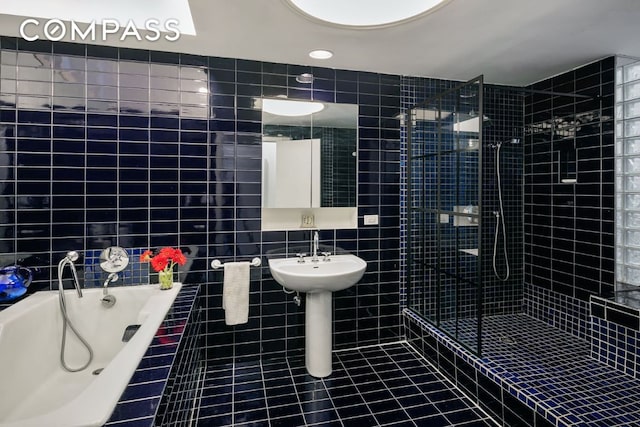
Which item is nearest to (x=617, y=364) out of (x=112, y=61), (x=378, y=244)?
(x=378, y=244)

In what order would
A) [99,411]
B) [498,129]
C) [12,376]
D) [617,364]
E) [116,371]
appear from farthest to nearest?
[498,129]
[617,364]
[12,376]
[116,371]
[99,411]

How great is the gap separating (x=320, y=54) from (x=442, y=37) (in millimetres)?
863

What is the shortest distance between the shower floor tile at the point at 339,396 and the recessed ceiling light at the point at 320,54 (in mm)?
2400

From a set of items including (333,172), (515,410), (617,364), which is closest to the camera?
(515,410)

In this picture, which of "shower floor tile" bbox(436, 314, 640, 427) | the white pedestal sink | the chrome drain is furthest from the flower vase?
the chrome drain

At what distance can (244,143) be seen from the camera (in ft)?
8.82

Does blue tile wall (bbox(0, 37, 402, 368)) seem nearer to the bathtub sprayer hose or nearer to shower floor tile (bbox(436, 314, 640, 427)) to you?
the bathtub sprayer hose

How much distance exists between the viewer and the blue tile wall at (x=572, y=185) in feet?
8.74

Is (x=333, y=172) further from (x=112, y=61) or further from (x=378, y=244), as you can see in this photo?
(x=112, y=61)

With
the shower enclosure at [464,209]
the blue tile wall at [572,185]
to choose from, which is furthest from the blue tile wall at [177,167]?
the blue tile wall at [572,185]

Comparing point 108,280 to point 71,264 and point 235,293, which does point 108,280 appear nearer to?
point 71,264

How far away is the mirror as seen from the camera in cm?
273

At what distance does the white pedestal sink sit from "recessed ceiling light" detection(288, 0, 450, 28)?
160cm

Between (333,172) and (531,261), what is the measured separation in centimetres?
218
